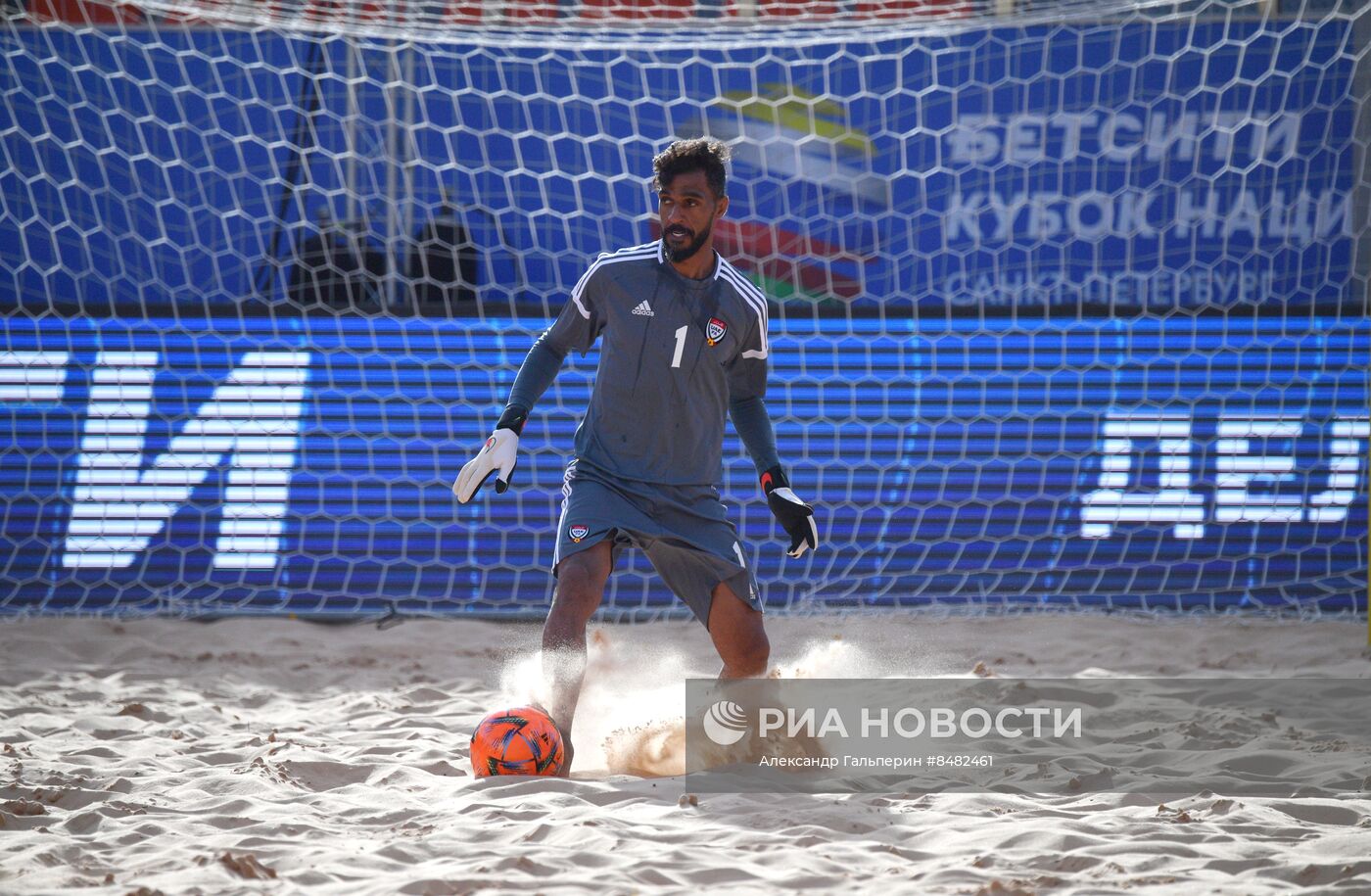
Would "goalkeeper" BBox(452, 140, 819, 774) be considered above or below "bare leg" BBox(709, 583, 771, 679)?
above

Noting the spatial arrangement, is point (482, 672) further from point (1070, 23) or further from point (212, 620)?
point (1070, 23)

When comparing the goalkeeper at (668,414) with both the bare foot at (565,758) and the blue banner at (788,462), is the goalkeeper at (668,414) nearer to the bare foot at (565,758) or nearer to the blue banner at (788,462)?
the bare foot at (565,758)

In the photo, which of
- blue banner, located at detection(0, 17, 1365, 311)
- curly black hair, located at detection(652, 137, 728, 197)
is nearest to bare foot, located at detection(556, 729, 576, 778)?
curly black hair, located at detection(652, 137, 728, 197)

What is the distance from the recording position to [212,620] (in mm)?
7105

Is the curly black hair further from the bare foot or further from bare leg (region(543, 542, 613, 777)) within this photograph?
the bare foot

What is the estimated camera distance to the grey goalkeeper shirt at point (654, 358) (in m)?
4.14

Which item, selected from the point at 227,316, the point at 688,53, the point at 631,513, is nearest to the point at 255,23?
the point at 227,316

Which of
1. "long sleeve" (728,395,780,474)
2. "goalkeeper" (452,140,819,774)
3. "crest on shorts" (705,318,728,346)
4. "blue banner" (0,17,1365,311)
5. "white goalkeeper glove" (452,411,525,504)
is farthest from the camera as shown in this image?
"blue banner" (0,17,1365,311)

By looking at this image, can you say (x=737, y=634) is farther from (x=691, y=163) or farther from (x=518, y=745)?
(x=691, y=163)

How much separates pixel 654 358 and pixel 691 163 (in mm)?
629

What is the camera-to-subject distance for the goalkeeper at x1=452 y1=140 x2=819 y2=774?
13.3ft

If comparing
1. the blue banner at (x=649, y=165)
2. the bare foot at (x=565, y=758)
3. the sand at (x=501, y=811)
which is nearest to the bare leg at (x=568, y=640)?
the bare foot at (x=565, y=758)

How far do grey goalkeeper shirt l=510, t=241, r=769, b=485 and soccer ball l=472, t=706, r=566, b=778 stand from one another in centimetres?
83

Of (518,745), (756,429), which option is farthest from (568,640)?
(756,429)
